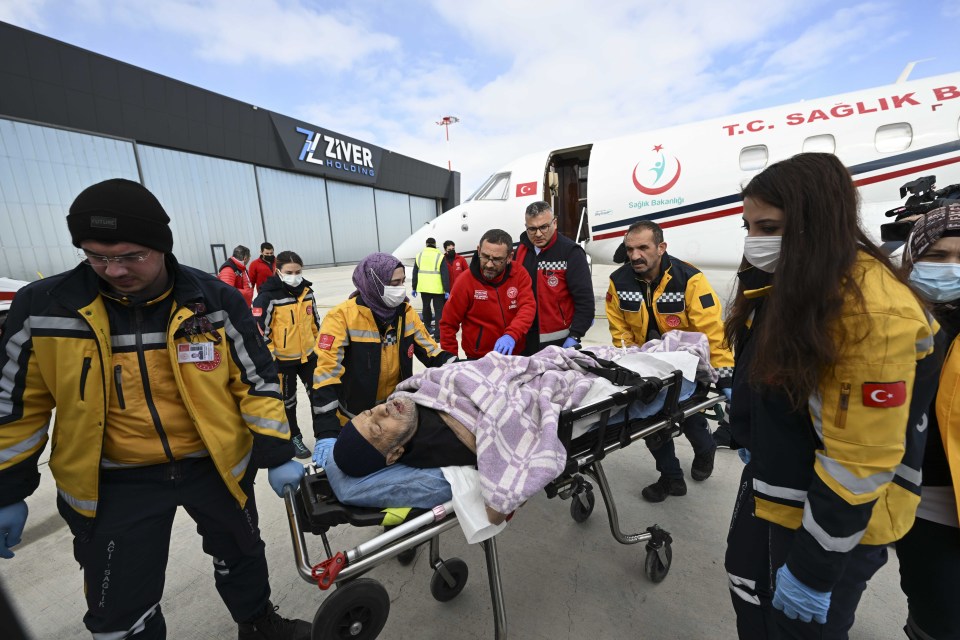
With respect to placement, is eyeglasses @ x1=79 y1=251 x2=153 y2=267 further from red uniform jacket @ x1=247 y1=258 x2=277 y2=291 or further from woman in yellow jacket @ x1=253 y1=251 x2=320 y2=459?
red uniform jacket @ x1=247 y1=258 x2=277 y2=291

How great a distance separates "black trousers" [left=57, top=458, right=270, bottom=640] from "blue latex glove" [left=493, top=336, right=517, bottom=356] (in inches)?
70.7

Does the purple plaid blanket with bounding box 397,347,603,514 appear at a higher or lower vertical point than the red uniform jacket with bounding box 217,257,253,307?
lower

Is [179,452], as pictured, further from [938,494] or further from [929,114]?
[929,114]

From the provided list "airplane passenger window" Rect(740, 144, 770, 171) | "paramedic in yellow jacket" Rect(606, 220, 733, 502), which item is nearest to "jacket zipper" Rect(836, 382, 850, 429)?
"paramedic in yellow jacket" Rect(606, 220, 733, 502)

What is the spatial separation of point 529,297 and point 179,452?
7.80ft

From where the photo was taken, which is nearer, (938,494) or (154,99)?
(938,494)

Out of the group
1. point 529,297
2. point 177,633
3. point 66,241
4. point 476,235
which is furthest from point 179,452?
point 66,241

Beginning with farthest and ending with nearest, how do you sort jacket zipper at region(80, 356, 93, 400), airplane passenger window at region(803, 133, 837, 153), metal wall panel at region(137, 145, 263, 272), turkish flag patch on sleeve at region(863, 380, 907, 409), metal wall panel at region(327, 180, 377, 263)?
metal wall panel at region(327, 180, 377, 263), metal wall panel at region(137, 145, 263, 272), airplane passenger window at region(803, 133, 837, 153), jacket zipper at region(80, 356, 93, 400), turkish flag patch on sleeve at region(863, 380, 907, 409)

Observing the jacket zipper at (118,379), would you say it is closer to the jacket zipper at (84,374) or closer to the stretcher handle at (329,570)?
the jacket zipper at (84,374)

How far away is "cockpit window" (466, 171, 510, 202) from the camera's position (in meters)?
7.61

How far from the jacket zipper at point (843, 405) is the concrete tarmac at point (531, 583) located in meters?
1.36

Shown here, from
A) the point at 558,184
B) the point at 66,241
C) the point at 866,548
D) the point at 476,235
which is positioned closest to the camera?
the point at 866,548

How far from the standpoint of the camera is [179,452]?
1.47m

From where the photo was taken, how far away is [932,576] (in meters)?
1.23
